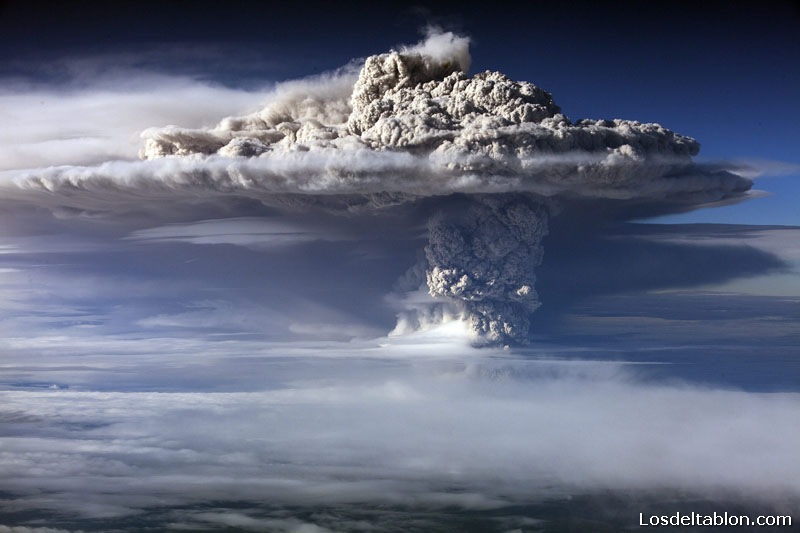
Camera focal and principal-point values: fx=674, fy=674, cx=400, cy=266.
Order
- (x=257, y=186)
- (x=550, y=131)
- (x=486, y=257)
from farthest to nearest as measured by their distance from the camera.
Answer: (x=486, y=257)
(x=257, y=186)
(x=550, y=131)

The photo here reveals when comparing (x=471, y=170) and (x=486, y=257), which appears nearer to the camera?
(x=471, y=170)

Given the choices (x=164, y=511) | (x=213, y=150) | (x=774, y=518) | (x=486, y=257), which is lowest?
(x=164, y=511)

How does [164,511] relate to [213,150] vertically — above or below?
below

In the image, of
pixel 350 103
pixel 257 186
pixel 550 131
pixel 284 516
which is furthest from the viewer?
pixel 284 516

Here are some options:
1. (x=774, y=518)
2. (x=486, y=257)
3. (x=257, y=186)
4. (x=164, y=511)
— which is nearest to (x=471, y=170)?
(x=486, y=257)

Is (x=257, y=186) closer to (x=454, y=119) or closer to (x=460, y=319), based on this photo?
(x=454, y=119)

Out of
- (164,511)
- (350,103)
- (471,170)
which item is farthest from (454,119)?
(164,511)

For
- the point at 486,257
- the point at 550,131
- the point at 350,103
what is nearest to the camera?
the point at 550,131

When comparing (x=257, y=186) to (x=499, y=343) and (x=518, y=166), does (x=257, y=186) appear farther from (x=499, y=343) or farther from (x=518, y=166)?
(x=499, y=343)

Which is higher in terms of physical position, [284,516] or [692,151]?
[692,151]
